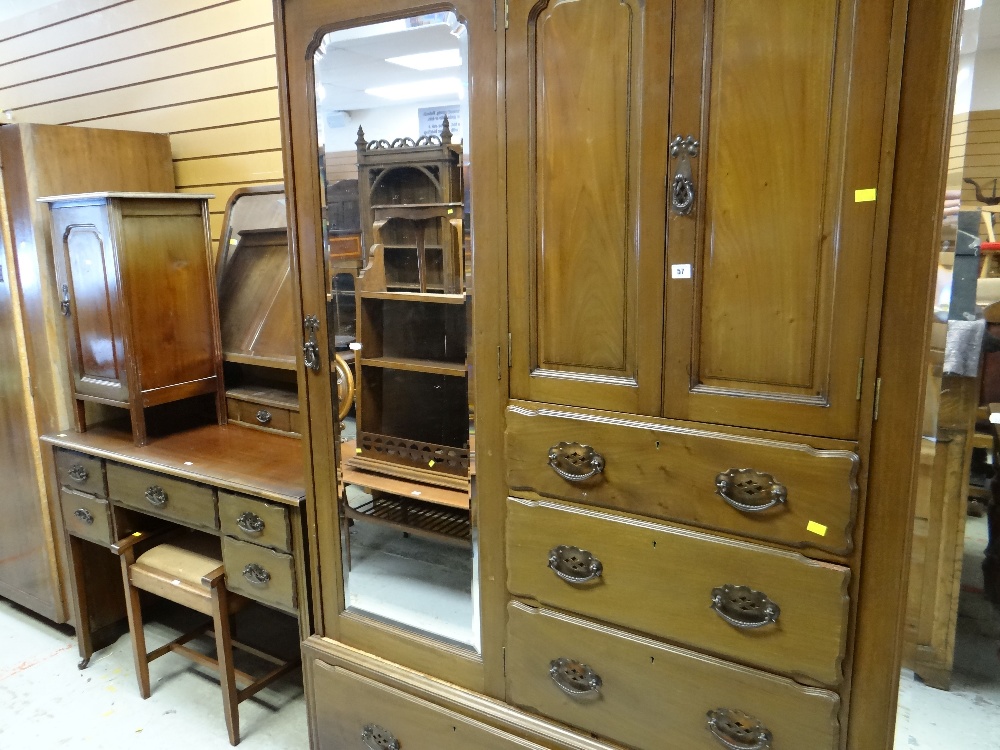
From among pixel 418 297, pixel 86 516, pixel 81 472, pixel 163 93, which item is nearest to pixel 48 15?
pixel 163 93

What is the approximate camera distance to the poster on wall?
1396 millimetres

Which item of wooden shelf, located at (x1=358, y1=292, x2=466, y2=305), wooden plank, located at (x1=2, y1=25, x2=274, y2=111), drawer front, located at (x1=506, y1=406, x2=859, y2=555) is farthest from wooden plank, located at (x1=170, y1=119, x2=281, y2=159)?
drawer front, located at (x1=506, y1=406, x2=859, y2=555)

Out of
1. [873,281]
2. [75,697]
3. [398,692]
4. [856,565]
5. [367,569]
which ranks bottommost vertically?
[75,697]

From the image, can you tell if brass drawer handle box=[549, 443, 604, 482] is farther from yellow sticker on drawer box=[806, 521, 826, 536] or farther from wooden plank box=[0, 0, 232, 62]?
wooden plank box=[0, 0, 232, 62]

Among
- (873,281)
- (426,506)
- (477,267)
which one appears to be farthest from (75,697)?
(873,281)

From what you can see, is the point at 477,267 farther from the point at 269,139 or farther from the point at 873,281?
the point at 269,139

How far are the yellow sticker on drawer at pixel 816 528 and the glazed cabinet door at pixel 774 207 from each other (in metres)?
0.16

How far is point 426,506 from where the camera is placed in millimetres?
1701

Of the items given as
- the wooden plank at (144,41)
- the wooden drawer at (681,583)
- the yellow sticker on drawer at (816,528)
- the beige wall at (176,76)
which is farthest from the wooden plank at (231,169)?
the yellow sticker on drawer at (816,528)

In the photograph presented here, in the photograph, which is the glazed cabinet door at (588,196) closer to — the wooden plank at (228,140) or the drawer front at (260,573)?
the drawer front at (260,573)

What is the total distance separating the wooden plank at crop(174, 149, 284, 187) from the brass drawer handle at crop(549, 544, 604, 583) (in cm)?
176

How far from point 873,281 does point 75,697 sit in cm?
278

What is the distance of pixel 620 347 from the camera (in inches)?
49.8

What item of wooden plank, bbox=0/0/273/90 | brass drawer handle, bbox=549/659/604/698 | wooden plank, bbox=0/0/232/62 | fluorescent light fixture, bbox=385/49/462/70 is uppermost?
wooden plank, bbox=0/0/232/62
